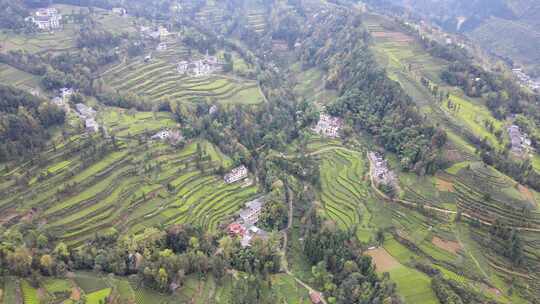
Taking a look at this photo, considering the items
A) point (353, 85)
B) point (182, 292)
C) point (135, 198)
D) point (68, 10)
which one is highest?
A: point (68, 10)

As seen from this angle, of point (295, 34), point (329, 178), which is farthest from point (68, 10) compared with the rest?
point (329, 178)

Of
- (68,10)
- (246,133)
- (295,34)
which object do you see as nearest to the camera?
(246,133)

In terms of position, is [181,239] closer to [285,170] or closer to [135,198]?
[135,198]

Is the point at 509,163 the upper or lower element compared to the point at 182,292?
upper

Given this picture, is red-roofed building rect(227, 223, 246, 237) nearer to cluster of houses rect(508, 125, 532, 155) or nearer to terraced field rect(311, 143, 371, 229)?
terraced field rect(311, 143, 371, 229)

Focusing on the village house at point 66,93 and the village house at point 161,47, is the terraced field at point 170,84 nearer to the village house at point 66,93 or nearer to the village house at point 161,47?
the village house at point 161,47

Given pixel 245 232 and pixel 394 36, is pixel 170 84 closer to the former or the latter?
pixel 245 232

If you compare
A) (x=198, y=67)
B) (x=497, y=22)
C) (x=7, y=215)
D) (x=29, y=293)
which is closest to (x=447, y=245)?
(x=29, y=293)
